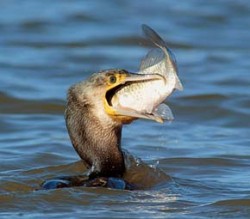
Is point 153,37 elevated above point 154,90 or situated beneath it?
elevated above

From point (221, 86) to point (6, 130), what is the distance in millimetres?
3304

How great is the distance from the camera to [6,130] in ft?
42.4

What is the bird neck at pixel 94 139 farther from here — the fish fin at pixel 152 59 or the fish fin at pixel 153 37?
the fish fin at pixel 153 37

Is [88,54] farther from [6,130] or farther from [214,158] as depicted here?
[214,158]

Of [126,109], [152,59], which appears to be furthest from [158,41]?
[126,109]

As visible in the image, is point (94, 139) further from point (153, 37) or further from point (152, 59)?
point (153, 37)

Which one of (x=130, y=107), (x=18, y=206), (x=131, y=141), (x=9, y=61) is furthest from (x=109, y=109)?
(x=9, y=61)

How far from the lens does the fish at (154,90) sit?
31.2ft

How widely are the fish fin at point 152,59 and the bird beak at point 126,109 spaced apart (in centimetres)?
17

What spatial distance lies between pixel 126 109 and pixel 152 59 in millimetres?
475

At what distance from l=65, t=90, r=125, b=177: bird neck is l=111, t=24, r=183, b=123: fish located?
0.20 metres

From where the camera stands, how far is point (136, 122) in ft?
43.5

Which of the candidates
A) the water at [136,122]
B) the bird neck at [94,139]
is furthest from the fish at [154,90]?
the water at [136,122]

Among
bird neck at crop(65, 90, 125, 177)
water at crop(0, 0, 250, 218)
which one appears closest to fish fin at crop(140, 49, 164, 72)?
bird neck at crop(65, 90, 125, 177)
